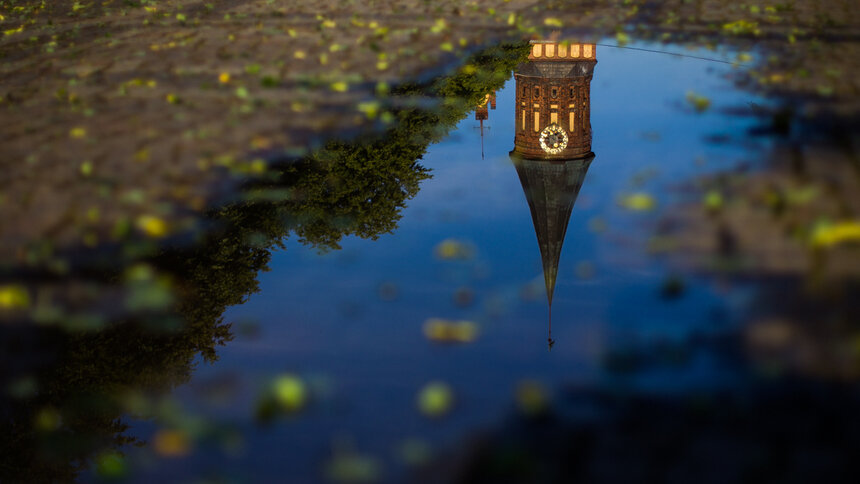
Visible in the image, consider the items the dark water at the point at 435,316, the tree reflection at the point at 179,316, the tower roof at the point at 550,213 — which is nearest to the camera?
the dark water at the point at 435,316

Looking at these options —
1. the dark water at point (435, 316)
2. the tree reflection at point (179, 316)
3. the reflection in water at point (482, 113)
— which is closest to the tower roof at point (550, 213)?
the dark water at point (435, 316)

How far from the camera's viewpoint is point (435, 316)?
189 inches

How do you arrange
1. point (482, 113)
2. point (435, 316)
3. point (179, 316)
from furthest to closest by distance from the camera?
point (482, 113) → point (179, 316) → point (435, 316)

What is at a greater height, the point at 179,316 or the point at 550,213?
the point at 179,316

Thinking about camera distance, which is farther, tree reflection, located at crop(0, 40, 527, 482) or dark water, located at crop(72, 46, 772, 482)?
tree reflection, located at crop(0, 40, 527, 482)

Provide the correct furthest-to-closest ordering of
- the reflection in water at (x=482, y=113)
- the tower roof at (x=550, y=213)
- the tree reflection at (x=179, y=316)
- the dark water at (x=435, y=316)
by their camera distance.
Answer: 1. the reflection in water at (x=482, y=113)
2. the tower roof at (x=550, y=213)
3. the tree reflection at (x=179, y=316)
4. the dark water at (x=435, y=316)

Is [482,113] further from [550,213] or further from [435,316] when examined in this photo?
[435,316]

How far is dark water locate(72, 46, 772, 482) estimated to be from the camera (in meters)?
3.74

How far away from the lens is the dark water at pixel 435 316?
3.74 m

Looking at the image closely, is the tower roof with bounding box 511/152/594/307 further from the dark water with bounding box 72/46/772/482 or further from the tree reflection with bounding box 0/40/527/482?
the tree reflection with bounding box 0/40/527/482

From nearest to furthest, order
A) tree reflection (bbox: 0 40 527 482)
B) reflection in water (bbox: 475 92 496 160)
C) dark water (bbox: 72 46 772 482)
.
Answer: dark water (bbox: 72 46 772 482)
tree reflection (bbox: 0 40 527 482)
reflection in water (bbox: 475 92 496 160)

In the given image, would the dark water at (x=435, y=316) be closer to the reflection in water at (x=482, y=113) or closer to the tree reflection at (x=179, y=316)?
the tree reflection at (x=179, y=316)

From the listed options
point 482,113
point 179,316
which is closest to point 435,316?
point 179,316

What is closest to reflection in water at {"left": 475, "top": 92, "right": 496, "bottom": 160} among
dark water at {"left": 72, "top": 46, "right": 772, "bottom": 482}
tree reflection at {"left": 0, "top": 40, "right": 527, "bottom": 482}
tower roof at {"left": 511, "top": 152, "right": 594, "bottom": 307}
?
tree reflection at {"left": 0, "top": 40, "right": 527, "bottom": 482}
